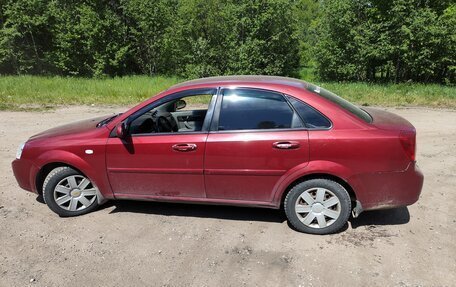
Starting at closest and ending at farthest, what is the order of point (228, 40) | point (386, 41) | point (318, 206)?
point (318, 206) → point (386, 41) → point (228, 40)

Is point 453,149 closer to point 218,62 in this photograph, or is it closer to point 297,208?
point 297,208

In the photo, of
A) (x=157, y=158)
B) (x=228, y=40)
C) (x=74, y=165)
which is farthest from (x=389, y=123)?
(x=228, y=40)

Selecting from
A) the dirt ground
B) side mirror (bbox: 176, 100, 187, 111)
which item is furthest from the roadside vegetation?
the dirt ground

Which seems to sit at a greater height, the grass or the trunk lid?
the trunk lid

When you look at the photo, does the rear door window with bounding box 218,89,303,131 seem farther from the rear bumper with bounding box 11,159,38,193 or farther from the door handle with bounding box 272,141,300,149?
the rear bumper with bounding box 11,159,38,193

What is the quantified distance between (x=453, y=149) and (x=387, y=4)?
717 inches

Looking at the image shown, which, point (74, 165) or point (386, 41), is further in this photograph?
point (386, 41)

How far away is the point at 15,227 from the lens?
429 cm

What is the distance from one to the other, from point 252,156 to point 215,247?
3.31ft

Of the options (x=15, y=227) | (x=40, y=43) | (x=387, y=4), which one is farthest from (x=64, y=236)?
(x=40, y=43)

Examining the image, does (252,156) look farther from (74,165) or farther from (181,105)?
(74,165)

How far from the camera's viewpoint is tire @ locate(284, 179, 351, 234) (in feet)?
12.5

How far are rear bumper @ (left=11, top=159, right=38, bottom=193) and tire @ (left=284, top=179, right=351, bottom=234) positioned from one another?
3.05m

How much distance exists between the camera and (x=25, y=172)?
14.9ft
